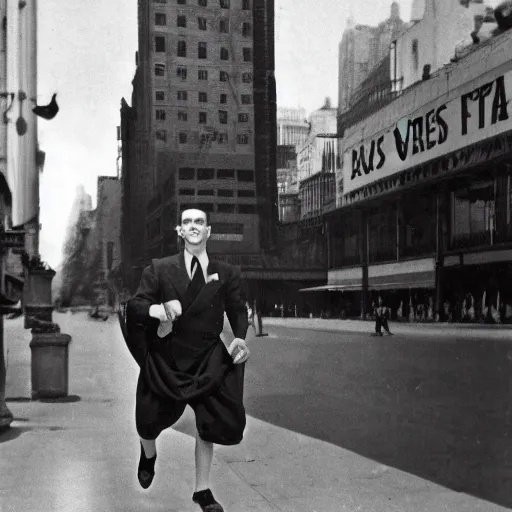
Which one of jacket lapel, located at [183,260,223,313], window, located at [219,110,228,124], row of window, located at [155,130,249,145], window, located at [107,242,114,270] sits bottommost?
jacket lapel, located at [183,260,223,313]

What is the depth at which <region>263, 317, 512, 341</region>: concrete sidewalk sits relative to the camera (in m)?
6.07

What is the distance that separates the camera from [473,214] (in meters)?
7.05

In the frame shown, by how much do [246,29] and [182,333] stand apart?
259 centimetres

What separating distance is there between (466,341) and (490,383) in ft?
11.2

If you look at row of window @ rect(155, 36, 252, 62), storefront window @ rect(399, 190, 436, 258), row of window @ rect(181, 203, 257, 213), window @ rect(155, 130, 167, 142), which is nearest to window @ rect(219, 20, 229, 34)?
row of window @ rect(155, 36, 252, 62)

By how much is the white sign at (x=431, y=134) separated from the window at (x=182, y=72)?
177 cm

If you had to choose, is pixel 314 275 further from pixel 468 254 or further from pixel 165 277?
pixel 165 277

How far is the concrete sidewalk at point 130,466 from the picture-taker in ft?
13.9

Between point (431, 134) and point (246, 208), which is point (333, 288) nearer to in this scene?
point (246, 208)

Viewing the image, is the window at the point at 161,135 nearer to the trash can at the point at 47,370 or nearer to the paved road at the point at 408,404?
the paved road at the point at 408,404

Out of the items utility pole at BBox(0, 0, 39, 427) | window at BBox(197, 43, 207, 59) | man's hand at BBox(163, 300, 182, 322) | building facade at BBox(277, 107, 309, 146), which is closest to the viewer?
man's hand at BBox(163, 300, 182, 322)

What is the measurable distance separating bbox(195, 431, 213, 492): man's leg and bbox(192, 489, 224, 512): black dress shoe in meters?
0.03

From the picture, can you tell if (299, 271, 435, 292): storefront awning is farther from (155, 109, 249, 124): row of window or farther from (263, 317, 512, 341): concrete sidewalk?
(155, 109, 249, 124): row of window

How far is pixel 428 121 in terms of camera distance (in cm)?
642
